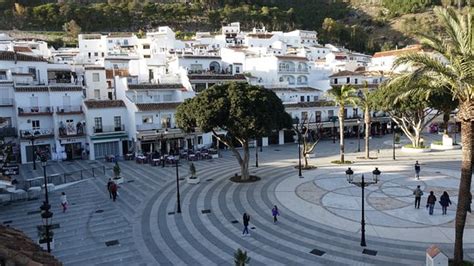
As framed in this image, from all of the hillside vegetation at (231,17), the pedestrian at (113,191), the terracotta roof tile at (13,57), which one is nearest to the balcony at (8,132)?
the terracotta roof tile at (13,57)

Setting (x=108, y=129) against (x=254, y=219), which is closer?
(x=254, y=219)

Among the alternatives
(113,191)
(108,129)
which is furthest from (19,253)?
(108,129)

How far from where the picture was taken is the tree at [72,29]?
105 m

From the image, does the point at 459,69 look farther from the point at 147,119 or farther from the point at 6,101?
the point at 6,101

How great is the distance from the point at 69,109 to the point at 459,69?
40692 millimetres

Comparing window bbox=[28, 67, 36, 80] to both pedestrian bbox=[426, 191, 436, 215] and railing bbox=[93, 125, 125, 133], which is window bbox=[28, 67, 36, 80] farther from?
pedestrian bbox=[426, 191, 436, 215]

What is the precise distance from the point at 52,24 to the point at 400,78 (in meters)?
118

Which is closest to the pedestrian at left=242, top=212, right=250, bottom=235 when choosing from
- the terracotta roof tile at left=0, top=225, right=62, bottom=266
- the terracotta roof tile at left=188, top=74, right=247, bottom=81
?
the terracotta roof tile at left=0, top=225, right=62, bottom=266

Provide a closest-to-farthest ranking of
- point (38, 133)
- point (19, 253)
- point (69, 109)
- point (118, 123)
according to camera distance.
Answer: point (19, 253)
point (38, 133)
point (69, 109)
point (118, 123)

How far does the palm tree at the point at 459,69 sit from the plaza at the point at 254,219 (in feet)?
11.6

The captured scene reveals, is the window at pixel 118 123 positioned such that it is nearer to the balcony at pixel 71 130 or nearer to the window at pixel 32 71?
the balcony at pixel 71 130

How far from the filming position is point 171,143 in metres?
46.8

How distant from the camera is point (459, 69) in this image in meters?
13.8

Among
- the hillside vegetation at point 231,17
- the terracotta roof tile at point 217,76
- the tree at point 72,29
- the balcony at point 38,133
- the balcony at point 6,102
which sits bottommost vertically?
the balcony at point 38,133
